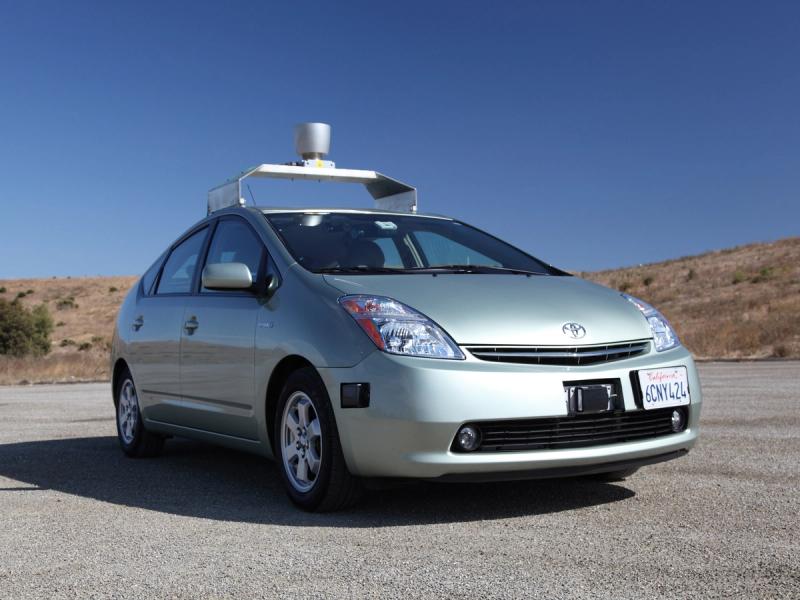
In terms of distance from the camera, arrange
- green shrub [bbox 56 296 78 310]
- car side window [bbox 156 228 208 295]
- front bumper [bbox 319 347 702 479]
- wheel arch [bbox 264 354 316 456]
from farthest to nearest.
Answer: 1. green shrub [bbox 56 296 78 310]
2. car side window [bbox 156 228 208 295]
3. wheel arch [bbox 264 354 316 456]
4. front bumper [bbox 319 347 702 479]

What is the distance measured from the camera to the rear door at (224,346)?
573 cm

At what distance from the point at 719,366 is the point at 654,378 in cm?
1446

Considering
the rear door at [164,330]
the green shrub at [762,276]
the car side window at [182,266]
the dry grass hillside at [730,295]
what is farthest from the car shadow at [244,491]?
the green shrub at [762,276]

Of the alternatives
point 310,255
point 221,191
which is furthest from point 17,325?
point 310,255

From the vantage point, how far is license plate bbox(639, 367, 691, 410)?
5012 millimetres

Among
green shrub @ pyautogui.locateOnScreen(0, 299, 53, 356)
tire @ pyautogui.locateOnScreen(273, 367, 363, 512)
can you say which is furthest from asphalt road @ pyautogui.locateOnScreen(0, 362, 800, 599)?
green shrub @ pyautogui.locateOnScreen(0, 299, 53, 356)

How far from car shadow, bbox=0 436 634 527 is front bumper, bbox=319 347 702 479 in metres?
0.33

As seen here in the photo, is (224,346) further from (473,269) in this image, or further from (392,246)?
(473,269)

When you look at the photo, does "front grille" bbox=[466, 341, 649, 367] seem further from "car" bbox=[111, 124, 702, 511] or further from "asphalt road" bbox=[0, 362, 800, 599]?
"asphalt road" bbox=[0, 362, 800, 599]

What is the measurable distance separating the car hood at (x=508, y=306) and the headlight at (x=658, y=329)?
80mm

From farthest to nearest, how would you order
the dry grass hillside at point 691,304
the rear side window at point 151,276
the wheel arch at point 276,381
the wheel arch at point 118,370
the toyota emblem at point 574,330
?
the dry grass hillside at point 691,304, the wheel arch at point 118,370, the rear side window at point 151,276, the wheel arch at point 276,381, the toyota emblem at point 574,330

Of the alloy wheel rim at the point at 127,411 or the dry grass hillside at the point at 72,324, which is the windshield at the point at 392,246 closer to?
the alloy wheel rim at the point at 127,411

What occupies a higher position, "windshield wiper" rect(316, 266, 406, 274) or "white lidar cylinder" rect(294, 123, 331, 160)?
"white lidar cylinder" rect(294, 123, 331, 160)

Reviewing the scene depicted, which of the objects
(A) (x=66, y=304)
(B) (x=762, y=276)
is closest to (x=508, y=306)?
(B) (x=762, y=276)
